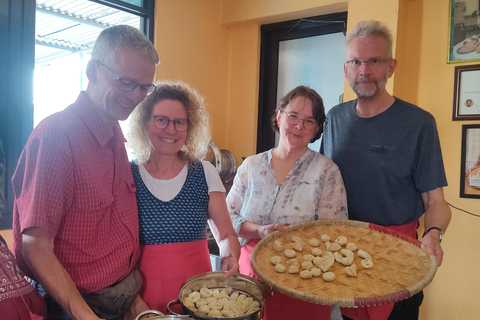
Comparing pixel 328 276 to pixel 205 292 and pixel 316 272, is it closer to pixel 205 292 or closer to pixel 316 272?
pixel 316 272

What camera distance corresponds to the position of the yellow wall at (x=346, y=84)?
2.51 meters

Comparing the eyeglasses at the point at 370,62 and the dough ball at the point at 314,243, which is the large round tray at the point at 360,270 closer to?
the dough ball at the point at 314,243

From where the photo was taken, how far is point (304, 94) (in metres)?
1.56

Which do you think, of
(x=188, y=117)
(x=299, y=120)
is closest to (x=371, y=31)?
(x=299, y=120)

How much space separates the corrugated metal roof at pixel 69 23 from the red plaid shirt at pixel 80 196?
68.1 inches

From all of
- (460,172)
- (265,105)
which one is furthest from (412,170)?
(265,105)

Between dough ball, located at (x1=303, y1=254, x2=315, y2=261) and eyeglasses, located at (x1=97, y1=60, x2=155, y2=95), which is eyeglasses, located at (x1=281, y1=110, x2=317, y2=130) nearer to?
dough ball, located at (x1=303, y1=254, x2=315, y2=261)

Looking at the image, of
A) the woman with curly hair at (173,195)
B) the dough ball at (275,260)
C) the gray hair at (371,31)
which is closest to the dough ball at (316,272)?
the dough ball at (275,260)

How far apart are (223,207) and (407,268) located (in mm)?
651

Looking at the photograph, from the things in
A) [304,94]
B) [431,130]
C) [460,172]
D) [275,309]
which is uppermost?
[304,94]

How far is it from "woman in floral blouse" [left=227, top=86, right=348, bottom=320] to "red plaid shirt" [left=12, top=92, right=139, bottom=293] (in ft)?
1.66

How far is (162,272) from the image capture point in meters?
1.31

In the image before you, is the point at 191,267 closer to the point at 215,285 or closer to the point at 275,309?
the point at 215,285

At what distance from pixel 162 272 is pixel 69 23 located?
88.6 inches
